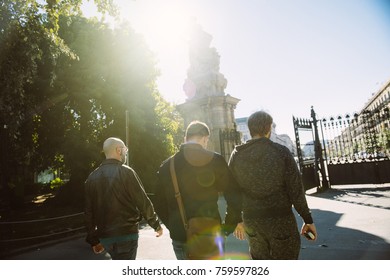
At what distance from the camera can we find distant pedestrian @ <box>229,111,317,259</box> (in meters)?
2.75

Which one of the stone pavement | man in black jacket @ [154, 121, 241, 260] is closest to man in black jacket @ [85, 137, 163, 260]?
man in black jacket @ [154, 121, 241, 260]

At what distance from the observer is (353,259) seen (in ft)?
A: 15.0

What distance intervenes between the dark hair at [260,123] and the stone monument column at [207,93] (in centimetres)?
1244

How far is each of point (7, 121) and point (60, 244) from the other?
399cm

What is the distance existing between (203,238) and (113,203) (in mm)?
1262

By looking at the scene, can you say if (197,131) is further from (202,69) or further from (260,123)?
(202,69)

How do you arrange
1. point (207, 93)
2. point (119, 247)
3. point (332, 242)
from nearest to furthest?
point (119, 247), point (332, 242), point (207, 93)

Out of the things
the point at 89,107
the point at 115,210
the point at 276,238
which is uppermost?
the point at 89,107

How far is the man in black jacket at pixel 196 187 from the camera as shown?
2.74 meters

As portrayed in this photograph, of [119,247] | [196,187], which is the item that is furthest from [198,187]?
[119,247]

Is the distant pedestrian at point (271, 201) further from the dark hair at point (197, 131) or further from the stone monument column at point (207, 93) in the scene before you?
the stone monument column at point (207, 93)

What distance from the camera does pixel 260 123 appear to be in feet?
9.93

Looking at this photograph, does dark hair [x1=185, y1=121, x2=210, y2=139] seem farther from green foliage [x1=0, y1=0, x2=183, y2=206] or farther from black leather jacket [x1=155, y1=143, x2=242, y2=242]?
green foliage [x1=0, y1=0, x2=183, y2=206]

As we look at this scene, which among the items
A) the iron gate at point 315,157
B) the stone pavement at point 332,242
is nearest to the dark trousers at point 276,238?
the stone pavement at point 332,242
